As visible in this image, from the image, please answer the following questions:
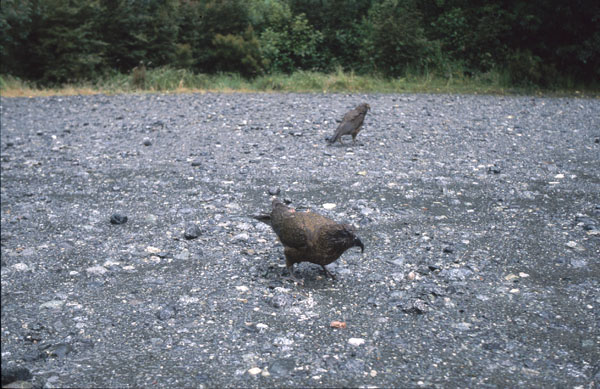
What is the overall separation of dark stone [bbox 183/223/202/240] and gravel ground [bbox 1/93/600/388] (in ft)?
0.05

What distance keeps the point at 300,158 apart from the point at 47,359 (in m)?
5.47

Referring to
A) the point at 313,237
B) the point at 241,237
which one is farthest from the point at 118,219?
the point at 313,237

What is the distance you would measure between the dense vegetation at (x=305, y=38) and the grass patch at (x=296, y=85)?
0.45 meters

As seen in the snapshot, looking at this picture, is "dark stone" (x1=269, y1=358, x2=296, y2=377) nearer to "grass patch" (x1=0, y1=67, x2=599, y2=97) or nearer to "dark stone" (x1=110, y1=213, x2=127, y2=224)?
"dark stone" (x1=110, y1=213, x2=127, y2=224)

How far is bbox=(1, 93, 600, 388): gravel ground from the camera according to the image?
3447 mm

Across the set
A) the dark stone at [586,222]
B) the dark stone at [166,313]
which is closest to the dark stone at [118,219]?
the dark stone at [166,313]

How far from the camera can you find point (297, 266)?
4852mm

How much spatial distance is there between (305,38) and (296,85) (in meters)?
4.34

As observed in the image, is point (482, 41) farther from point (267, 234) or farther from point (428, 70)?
point (267, 234)

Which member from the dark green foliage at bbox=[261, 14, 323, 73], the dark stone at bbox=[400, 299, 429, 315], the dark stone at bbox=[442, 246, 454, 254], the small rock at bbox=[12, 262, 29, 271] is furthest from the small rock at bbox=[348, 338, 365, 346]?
the dark green foliage at bbox=[261, 14, 323, 73]

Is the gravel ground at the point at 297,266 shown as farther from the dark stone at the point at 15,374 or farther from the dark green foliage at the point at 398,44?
the dark green foliage at the point at 398,44

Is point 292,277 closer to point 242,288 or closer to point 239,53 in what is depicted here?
point 242,288

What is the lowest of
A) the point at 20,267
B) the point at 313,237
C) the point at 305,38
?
the point at 20,267

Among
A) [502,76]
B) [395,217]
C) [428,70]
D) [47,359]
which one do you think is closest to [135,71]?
[428,70]
